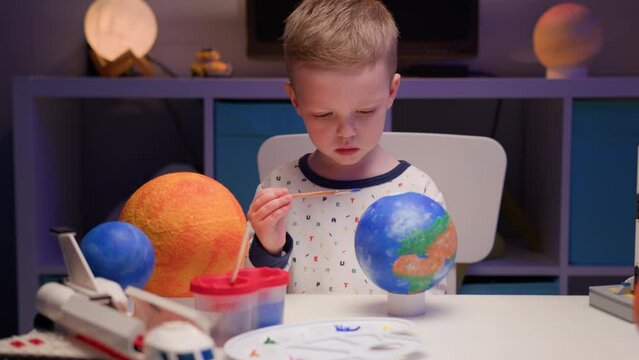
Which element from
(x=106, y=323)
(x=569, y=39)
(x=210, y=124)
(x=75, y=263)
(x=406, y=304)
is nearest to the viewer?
(x=106, y=323)

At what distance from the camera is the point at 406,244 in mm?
842

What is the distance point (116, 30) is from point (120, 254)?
5.73 ft

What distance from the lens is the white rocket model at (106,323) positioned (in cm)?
62

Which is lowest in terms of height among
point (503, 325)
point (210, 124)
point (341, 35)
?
point (503, 325)

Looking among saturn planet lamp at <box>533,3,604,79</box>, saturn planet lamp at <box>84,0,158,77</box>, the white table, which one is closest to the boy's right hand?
the white table

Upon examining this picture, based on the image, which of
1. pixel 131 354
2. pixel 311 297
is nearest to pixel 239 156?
pixel 311 297

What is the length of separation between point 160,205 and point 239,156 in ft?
4.61

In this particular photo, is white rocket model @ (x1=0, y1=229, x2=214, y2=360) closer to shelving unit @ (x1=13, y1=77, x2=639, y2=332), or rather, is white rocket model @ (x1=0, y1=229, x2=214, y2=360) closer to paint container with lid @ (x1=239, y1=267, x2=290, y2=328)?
paint container with lid @ (x1=239, y1=267, x2=290, y2=328)

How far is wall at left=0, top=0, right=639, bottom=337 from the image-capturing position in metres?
2.71

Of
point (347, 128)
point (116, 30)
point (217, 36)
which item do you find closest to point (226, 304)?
point (347, 128)

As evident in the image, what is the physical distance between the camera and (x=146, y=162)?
2.75 metres

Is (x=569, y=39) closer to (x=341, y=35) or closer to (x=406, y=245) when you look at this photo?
(x=341, y=35)

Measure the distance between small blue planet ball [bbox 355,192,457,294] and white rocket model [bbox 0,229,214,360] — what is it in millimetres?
260

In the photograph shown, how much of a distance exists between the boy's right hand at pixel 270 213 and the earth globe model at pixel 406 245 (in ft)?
0.52
